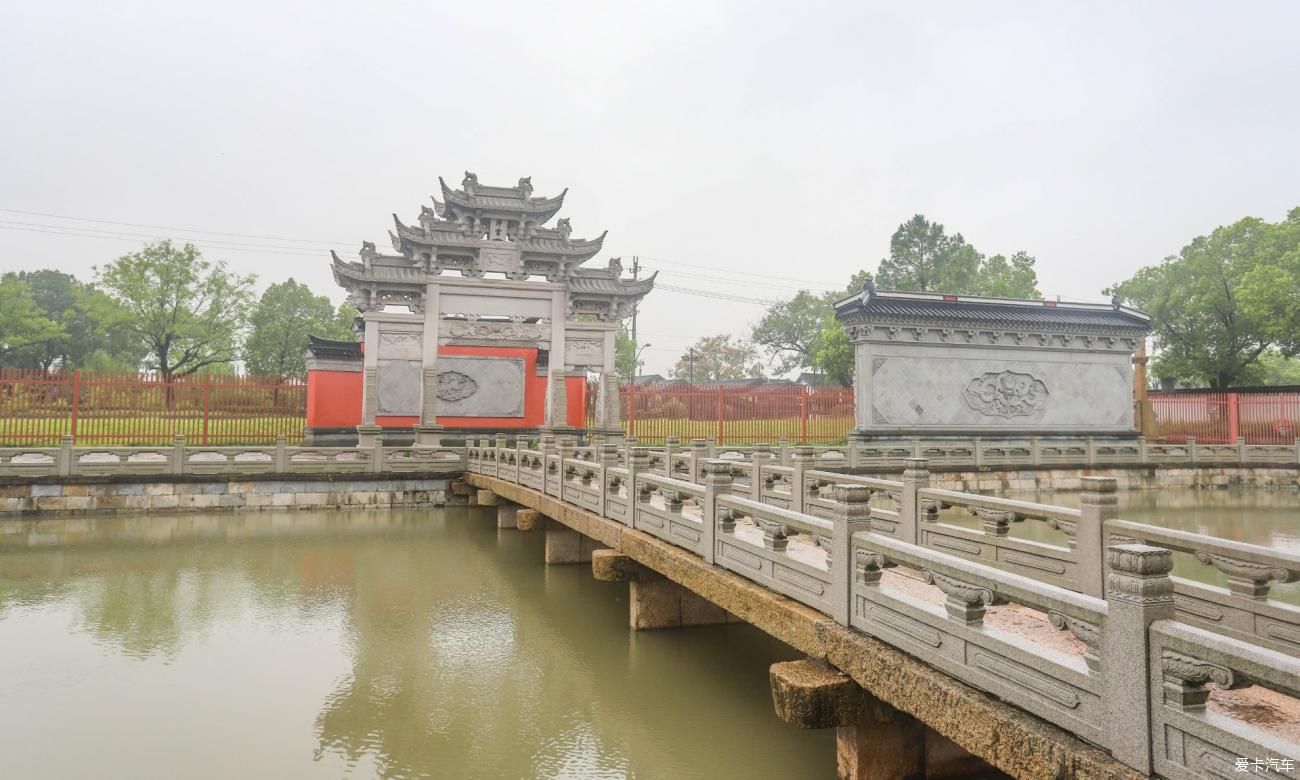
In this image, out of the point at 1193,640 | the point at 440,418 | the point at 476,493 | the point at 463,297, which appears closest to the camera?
the point at 1193,640

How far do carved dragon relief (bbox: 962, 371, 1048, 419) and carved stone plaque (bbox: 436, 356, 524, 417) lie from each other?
14020mm

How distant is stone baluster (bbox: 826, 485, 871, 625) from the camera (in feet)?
16.0

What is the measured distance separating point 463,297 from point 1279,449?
79.3ft

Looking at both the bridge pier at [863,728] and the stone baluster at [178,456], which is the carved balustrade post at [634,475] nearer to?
the bridge pier at [863,728]

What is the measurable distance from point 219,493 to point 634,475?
12.0m

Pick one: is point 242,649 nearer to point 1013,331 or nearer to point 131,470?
point 131,470

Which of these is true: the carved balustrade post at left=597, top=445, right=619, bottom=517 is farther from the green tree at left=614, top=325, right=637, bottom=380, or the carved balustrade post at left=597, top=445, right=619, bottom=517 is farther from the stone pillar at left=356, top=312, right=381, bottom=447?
the green tree at left=614, top=325, right=637, bottom=380

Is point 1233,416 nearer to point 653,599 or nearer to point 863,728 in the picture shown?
point 653,599

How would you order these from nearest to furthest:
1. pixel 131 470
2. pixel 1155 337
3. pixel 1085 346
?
pixel 131 470
pixel 1085 346
pixel 1155 337

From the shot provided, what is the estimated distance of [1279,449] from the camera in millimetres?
22266

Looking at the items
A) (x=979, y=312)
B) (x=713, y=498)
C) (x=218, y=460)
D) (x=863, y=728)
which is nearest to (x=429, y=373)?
(x=218, y=460)

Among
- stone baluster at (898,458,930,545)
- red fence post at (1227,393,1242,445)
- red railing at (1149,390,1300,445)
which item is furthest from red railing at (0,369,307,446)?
red fence post at (1227,393,1242,445)

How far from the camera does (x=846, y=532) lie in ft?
16.0

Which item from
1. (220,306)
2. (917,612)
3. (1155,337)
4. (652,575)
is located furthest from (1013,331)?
(220,306)
